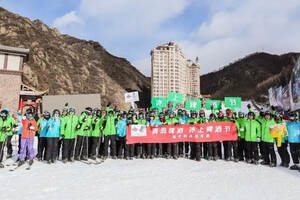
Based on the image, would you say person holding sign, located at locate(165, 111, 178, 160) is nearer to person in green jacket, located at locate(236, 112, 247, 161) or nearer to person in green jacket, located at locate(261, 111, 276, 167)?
person in green jacket, located at locate(236, 112, 247, 161)

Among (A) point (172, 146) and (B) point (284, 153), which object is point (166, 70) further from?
(B) point (284, 153)

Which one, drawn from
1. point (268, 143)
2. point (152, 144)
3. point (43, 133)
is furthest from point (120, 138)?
point (268, 143)

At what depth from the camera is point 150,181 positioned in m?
5.60

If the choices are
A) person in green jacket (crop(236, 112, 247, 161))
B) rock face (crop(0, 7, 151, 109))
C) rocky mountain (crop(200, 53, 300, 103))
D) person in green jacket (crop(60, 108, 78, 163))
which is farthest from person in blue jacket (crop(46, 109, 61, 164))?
rocky mountain (crop(200, 53, 300, 103))

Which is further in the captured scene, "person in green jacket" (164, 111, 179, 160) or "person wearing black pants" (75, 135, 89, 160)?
"person in green jacket" (164, 111, 179, 160)

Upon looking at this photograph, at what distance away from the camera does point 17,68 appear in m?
22.5

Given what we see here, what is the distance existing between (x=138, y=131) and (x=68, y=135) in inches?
101

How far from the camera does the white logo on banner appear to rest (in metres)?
8.74

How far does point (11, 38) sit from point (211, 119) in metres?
41.3

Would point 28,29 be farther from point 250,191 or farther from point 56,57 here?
point 250,191

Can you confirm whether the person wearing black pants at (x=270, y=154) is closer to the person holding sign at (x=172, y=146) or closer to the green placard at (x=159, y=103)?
the person holding sign at (x=172, y=146)

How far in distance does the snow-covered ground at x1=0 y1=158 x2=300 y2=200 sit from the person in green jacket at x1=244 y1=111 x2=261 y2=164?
49cm

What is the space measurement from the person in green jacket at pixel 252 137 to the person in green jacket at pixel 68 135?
20.1 ft

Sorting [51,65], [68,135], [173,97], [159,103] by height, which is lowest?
[68,135]
